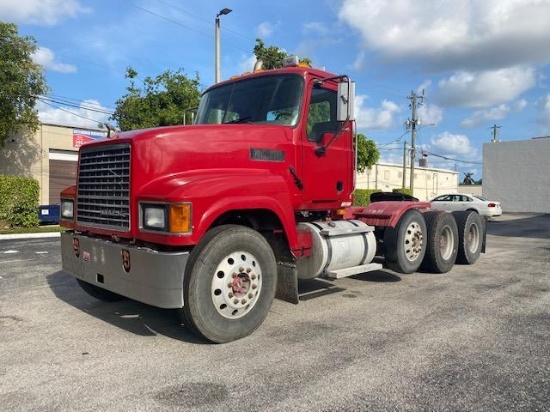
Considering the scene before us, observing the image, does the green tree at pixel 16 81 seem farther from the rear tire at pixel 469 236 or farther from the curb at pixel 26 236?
the rear tire at pixel 469 236

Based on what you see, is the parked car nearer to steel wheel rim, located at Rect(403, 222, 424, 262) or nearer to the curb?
the curb

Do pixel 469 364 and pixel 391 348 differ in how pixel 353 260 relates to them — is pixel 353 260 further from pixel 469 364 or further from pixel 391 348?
pixel 469 364

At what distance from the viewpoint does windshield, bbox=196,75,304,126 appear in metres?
5.71

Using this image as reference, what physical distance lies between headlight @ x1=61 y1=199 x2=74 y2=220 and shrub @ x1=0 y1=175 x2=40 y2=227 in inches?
610

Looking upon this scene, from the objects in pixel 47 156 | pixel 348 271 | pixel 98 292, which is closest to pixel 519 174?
pixel 47 156

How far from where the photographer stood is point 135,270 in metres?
4.41

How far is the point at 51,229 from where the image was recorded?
61.5 feet

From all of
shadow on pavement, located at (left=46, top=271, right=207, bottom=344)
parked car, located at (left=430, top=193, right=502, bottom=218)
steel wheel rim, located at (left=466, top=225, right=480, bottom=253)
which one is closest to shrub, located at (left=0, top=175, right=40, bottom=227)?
shadow on pavement, located at (left=46, top=271, right=207, bottom=344)

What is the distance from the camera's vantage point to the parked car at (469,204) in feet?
86.2

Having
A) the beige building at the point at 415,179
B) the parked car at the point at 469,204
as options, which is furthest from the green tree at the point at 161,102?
the beige building at the point at 415,179

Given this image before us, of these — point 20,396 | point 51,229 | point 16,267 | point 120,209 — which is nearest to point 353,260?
point 120,209

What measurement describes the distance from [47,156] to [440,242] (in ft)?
74.2

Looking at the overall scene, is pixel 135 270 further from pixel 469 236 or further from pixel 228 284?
pixel 469 236

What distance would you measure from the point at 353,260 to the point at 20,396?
4053 millimetres
